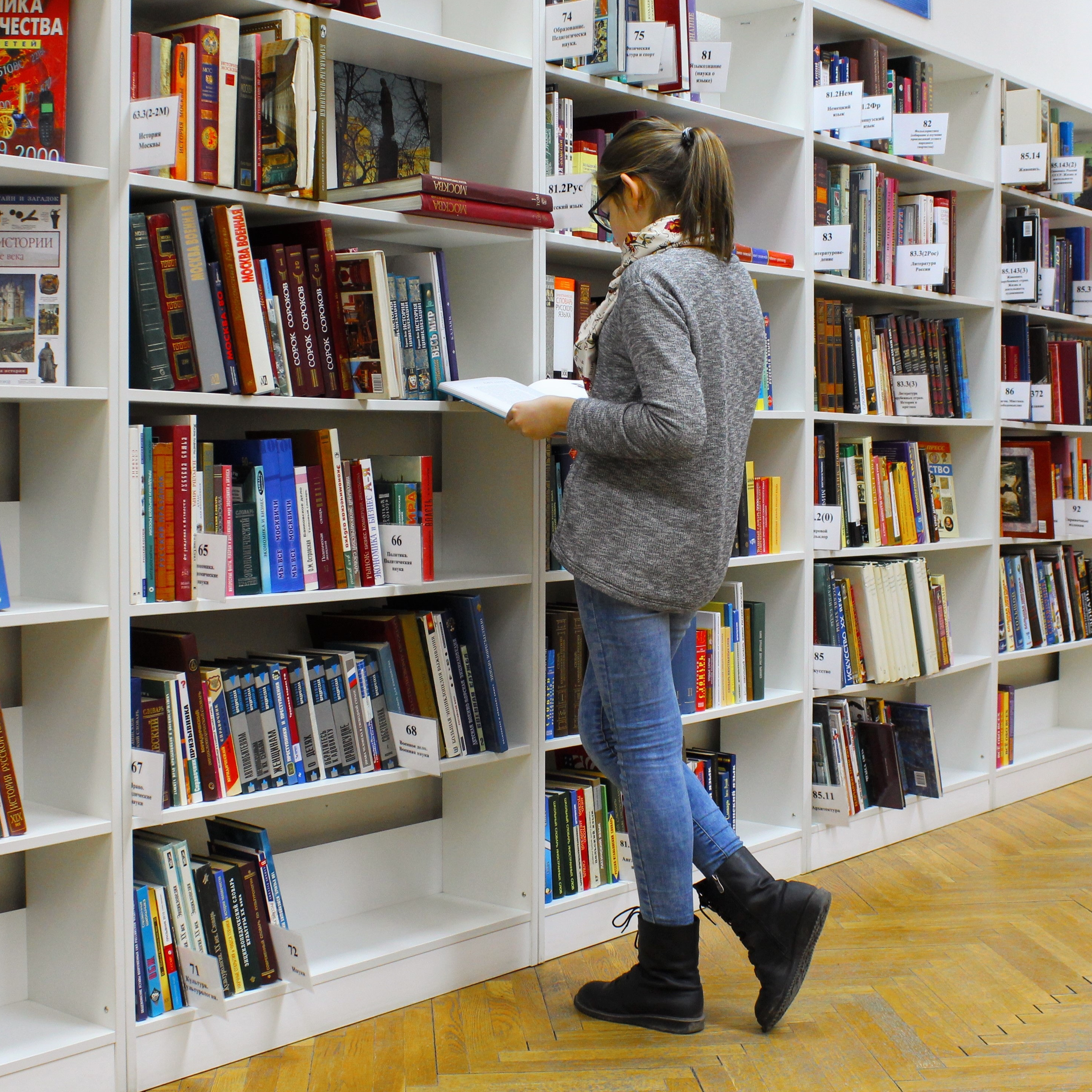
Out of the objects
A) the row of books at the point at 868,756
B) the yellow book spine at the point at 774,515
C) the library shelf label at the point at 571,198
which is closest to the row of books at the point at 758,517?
the yellow book spine at the point at 774,515

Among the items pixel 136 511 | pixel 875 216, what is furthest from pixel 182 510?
pixel 875 216

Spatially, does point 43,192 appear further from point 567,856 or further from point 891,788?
point 891,788

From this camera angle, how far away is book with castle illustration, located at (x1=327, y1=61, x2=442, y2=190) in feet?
7.93

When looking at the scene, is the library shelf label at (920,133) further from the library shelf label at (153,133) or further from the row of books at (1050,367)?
the library shelf label at (153,133)

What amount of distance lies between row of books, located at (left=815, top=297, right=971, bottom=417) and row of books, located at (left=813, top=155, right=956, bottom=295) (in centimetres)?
11

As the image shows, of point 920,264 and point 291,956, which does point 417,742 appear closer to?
point 291,956

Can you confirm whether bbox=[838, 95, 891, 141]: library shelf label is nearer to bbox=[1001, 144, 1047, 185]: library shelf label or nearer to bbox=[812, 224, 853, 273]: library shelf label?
bbox=[812, 224, 853, 273]: library shelf label

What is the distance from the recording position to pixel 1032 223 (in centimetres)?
374

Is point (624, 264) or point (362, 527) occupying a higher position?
point (624, 264)

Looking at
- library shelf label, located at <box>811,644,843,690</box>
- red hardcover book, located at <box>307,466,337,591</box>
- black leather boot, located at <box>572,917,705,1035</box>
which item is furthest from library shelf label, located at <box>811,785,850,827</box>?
red hardcover book, located at <box>307,466,337,591</box>

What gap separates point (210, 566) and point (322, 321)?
0.47 metres

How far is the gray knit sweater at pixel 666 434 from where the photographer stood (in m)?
1.91

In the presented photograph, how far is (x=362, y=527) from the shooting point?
219 centimetres

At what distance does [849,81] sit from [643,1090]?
8.04ft
